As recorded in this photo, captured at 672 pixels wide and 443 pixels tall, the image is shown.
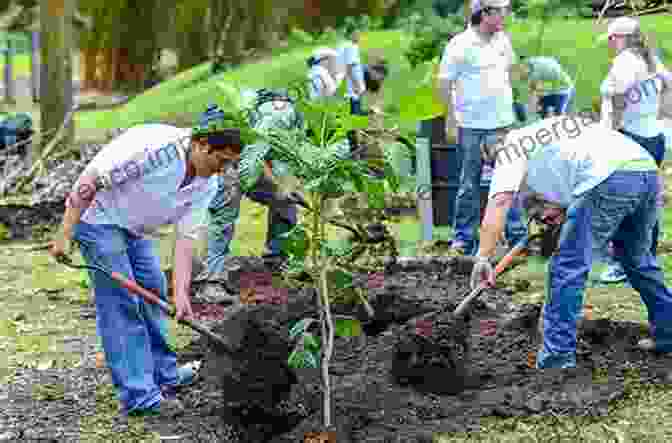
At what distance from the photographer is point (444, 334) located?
5.54 m

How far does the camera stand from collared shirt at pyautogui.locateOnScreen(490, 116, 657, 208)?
4949 millimetres

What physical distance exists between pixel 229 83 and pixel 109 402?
6.27 feet

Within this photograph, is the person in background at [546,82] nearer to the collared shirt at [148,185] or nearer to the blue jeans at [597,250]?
the blue jeans at [597,250]

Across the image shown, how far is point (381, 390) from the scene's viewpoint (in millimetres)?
5453

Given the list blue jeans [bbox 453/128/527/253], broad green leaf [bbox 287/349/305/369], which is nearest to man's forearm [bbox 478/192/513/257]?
broad green leaf [bbox 287/349/305/369]

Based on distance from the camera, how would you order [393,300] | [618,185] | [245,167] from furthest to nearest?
[393,300], [618,185], [245,167]

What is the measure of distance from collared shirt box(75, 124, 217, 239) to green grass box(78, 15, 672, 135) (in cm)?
1062

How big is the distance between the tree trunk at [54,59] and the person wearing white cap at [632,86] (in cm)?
917

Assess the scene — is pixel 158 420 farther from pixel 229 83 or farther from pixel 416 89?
pixel 416 89

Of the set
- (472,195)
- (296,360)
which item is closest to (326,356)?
(296,360)

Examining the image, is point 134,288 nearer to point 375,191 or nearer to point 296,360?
point 296,360

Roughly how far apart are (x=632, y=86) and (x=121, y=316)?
3.78 metres

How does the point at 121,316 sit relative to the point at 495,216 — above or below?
below

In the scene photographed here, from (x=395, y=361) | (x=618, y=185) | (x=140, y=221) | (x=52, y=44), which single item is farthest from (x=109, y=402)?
(x=52, y=44)
